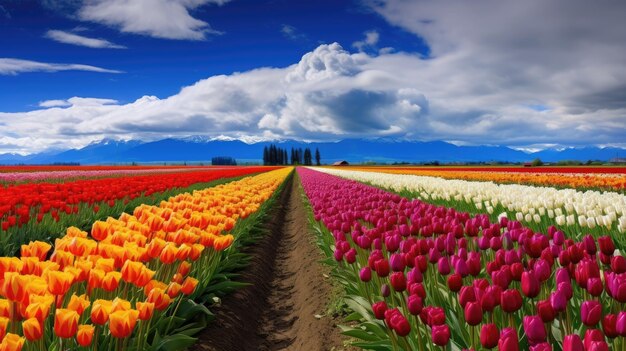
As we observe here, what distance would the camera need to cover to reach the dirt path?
5.27 metres

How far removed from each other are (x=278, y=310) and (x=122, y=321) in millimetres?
4554

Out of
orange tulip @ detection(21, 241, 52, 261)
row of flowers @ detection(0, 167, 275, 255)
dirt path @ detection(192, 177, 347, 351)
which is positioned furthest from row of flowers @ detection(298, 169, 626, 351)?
row of flowers @ detection(0, 167, 275, 255)

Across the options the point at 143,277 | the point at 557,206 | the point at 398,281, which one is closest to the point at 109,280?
the point at 143,277

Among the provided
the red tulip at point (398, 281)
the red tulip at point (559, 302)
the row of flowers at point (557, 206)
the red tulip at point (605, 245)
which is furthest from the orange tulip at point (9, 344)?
the row of flowers at point (557, 206)

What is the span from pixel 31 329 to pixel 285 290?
5.81 m

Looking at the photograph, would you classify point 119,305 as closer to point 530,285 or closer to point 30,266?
point 30,266

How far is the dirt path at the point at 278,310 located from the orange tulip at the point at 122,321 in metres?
2.00

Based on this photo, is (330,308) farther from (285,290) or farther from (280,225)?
(280,225)

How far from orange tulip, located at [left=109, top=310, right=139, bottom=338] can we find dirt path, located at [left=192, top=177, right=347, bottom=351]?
6.57 ft

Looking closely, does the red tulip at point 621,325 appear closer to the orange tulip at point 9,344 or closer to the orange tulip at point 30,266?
the orange tulip at point 9,344

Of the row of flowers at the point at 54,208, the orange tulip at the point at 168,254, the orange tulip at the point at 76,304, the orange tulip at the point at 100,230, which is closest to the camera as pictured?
the orange tulip at the point at 76,304

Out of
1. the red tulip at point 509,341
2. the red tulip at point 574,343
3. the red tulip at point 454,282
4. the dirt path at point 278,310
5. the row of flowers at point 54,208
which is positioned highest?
the red tulip at point 574,343

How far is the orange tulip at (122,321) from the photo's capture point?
8.84 ft

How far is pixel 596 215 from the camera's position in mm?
6414
